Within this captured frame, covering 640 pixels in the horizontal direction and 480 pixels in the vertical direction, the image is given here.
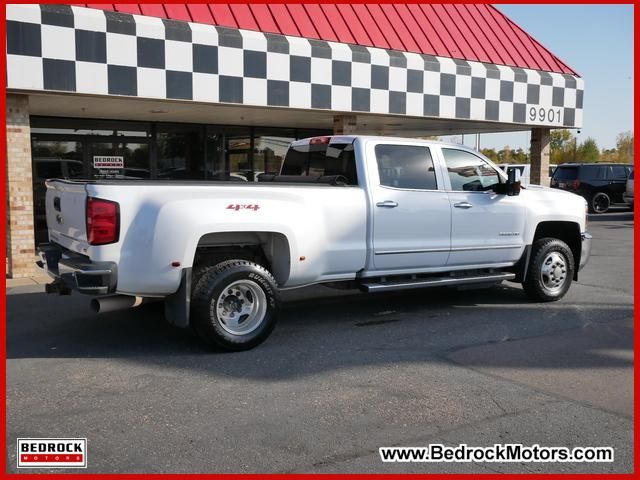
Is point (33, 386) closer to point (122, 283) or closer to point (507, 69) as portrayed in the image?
point (122, 283)

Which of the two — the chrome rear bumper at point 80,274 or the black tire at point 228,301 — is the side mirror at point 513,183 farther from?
the chrome rear bumper at point 80,274

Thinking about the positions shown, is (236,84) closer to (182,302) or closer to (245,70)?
(245,70)

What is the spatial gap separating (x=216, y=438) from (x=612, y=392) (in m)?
2.73

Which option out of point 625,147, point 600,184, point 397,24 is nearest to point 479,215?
point 397,24

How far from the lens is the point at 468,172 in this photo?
23.2ft

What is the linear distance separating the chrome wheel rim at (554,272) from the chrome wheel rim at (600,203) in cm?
1580

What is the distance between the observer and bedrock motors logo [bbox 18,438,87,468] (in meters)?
3.45

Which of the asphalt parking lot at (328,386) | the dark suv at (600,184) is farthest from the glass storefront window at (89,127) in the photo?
the dark suv at (600,184)

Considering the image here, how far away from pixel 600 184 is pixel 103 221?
20.4 metres

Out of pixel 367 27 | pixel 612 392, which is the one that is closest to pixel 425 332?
pixel 612 392

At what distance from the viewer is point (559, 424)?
393 cm

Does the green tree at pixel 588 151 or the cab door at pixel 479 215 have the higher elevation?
the green tree at pixel 588 151

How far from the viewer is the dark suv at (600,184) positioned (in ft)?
72.0

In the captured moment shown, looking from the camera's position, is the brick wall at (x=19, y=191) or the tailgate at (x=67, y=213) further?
→ the brick wall at (x=19, y=191)
